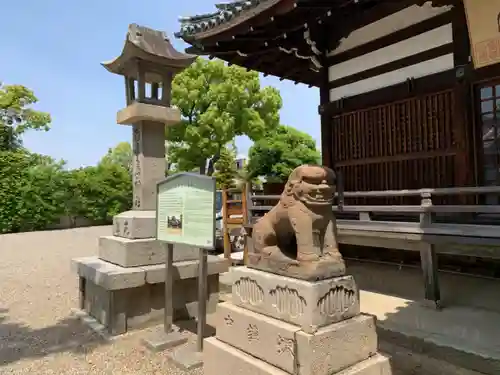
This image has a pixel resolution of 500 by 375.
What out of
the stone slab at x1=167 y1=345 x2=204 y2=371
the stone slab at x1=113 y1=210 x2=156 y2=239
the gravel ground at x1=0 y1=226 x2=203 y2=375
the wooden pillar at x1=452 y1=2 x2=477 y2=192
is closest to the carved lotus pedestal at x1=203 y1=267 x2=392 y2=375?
the stone slab at x1=167 y1=345 x2=204 y2=371

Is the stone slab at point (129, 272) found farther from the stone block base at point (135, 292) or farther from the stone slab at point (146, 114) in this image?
the stone slab at point (146, 114)

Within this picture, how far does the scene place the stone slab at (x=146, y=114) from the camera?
5.07 meters

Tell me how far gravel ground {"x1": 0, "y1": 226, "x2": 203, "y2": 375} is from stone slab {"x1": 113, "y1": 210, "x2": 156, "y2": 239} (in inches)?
49.3

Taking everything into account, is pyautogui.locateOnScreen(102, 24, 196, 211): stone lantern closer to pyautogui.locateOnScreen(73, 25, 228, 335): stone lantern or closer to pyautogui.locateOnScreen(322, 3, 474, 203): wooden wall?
pyautogui.locateOnScreen(73, 25, 228, 335): stone lantern

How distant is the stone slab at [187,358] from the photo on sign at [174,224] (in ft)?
4.11

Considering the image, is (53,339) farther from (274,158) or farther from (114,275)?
(274,158)

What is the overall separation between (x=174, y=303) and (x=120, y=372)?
1.48 m

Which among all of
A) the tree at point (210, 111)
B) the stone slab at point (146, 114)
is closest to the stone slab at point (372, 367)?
the stone slab at point (146, 114)

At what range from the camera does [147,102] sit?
17.2 feet

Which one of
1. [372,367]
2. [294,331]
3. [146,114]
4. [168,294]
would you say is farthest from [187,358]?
[146,114]

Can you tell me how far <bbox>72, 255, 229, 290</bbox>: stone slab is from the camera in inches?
175

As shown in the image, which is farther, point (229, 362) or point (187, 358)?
point (187, 358)

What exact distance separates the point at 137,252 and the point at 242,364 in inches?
99.0

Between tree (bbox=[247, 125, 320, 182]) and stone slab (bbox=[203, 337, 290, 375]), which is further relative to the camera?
tree (bbox=[247, 125, 320, 182])
